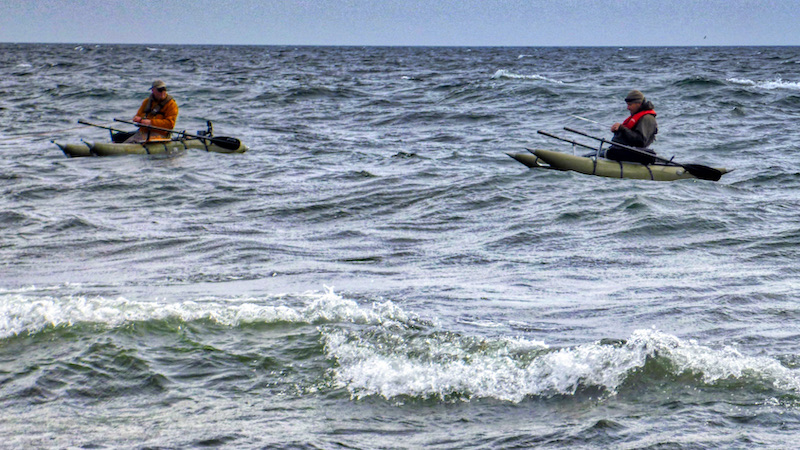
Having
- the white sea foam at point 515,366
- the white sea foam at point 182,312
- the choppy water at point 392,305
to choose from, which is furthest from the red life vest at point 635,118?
the white sea foam at point 515,366

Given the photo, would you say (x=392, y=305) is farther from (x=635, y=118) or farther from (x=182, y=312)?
(x=635, y=118)

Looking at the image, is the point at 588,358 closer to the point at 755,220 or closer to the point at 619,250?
the point at 619,250

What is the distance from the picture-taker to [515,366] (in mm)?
→ 5215

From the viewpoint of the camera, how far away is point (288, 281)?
7.33 metres

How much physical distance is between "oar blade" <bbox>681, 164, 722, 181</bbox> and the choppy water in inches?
16.0

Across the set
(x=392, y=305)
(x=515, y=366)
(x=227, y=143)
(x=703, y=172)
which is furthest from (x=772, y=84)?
(x=515, y=366)

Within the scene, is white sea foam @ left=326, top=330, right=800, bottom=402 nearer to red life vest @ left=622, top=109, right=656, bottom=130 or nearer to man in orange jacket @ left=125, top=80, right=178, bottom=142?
red life vest @ left=622, top=109, right=656, bottom=130

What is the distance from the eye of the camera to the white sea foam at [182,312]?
6094 millimetres

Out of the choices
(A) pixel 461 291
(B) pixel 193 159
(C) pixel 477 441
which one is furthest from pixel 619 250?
(B) pixel 193 159

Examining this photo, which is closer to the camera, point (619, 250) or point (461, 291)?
point (461, 291)

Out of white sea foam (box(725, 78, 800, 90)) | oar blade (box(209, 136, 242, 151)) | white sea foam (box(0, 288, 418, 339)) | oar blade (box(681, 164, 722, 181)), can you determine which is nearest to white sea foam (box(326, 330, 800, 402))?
white sea foam (box(0, 288, 418, 339))

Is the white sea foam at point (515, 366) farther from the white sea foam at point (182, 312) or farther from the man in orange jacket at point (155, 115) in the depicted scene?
the man in orange jacket at point (155, 115)

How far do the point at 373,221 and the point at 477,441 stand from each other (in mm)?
6379

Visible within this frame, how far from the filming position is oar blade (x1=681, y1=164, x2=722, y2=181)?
13312 millimetres
